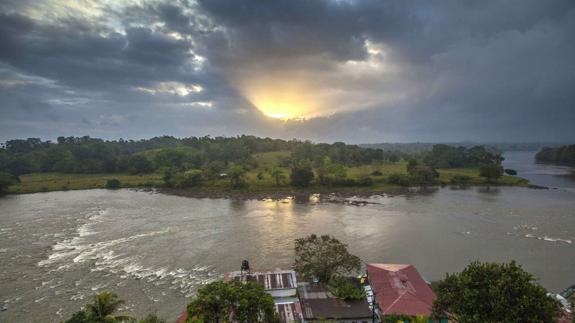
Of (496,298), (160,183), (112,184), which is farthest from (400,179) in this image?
(112,184)

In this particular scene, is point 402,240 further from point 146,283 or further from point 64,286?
point 64,286

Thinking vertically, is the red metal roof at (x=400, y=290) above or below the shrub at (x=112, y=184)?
below

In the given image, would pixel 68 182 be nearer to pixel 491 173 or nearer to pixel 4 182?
pixel 4 182

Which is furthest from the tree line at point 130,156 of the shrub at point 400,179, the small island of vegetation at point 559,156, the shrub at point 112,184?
the small island of vegetation at point 559,156

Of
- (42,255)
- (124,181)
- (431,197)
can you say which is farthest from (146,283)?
(124,181)

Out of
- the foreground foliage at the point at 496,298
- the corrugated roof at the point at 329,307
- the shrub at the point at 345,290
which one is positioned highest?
the foreground foliage at the point at 496,298

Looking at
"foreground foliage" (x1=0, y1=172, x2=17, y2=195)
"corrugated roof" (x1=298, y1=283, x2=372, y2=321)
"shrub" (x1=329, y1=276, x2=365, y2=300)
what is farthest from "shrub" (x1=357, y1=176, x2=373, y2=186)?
"foreground foliage" (x1=0, y1=172, x2=17, y2=195)

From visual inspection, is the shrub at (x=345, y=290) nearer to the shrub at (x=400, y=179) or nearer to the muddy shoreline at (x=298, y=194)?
the muddy shoreline at (x=298, y=194)

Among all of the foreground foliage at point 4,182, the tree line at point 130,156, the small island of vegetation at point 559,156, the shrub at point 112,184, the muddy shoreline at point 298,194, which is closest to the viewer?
the muddy shoreline at point 298,194

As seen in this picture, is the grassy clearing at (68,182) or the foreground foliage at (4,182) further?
the grassy clearing at (68,182)
